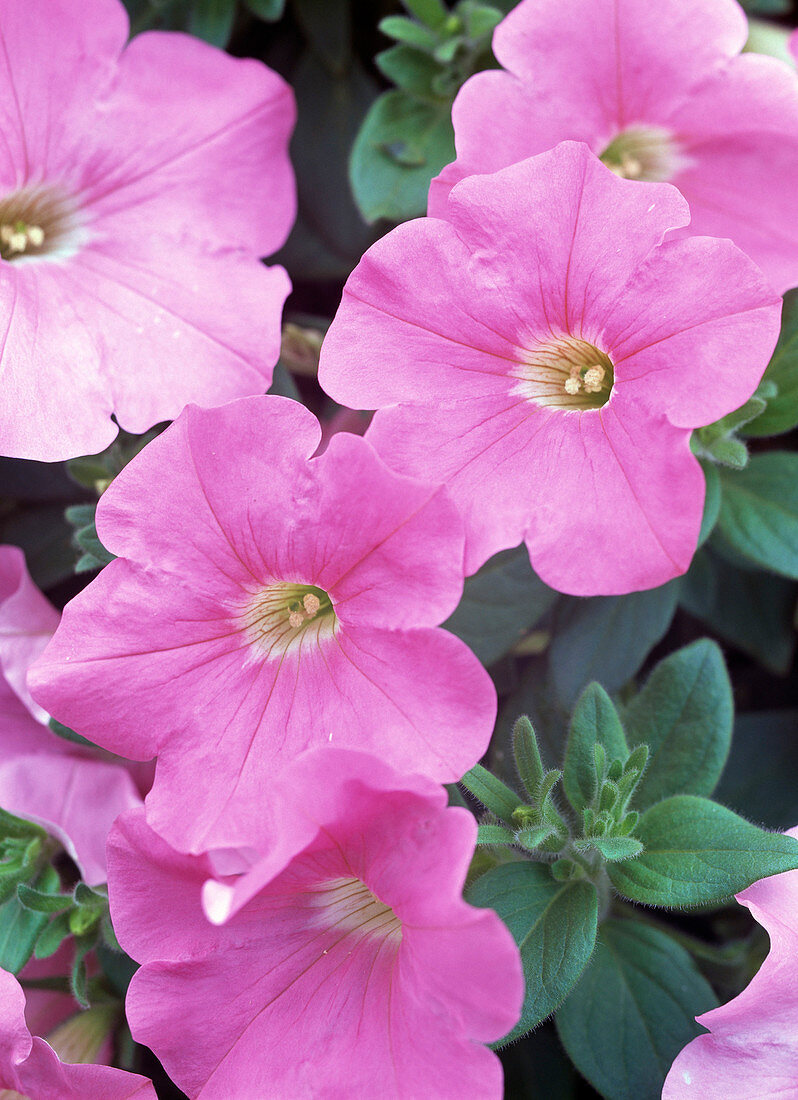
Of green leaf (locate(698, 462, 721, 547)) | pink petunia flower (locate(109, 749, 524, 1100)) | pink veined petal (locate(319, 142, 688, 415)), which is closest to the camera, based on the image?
pink petunia flower (locate(109, 749, 524, 1100))

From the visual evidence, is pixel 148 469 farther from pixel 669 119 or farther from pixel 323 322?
pixel 669 119

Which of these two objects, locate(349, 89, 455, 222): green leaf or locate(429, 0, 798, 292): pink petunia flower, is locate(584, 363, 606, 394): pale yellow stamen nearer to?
locate(429, 0, 798, 292): pink petunia flower

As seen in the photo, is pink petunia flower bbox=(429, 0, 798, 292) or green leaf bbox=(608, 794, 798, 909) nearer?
green leaf bbox=(608, 794, 798, 909)

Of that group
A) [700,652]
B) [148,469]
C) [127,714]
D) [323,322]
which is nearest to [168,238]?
[323,322]

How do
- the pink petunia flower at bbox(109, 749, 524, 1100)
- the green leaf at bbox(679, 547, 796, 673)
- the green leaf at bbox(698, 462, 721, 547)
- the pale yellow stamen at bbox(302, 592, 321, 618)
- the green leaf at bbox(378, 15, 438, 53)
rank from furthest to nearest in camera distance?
the green leaf at bbox(679, 547, 796, 673) → the green leaf at bbox(378, 15, 438, 53) → the green leaf at bbox(698, 462, 721, 547) → the pale yellow stamen at bbox(302, 592, 321, 618) → the pink petunia flower at bbox(109, 749, 524, 1100)

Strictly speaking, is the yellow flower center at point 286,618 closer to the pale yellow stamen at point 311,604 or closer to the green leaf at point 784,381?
the pale yellow stamen at point 311,604

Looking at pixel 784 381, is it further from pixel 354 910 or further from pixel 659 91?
pixel 354 910

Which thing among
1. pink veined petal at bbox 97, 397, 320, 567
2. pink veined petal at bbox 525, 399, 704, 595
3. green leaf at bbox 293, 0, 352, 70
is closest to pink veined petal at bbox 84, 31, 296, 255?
green leaf at bbox 293, 0, 352, 70
